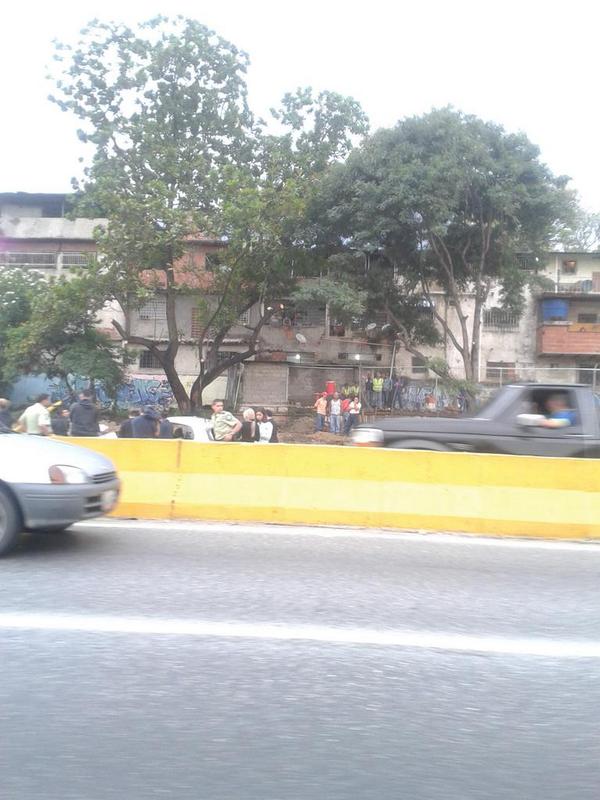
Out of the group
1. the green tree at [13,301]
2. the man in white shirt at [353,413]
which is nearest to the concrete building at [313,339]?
the green tree at [13,301]

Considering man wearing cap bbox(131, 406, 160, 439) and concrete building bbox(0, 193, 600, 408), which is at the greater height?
concrete building bbox(0, 193, 600, 408)

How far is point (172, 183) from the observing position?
25.2 m

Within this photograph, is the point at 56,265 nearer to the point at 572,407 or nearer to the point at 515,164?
the point at 515,164

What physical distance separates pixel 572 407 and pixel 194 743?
22.3 feet

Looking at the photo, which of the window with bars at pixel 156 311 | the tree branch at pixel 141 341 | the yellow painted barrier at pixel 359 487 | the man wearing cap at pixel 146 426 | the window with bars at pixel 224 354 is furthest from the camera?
the window with bars at pixel 156 311

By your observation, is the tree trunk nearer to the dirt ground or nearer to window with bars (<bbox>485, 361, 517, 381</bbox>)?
the dirt ground

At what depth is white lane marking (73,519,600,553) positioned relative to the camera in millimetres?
7531

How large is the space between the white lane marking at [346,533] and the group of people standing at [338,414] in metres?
17.4

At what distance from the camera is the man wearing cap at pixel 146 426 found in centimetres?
1103

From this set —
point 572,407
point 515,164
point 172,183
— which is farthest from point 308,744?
point 172,183

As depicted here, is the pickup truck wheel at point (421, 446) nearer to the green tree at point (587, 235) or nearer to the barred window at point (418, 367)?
the barred window at point (418, 367)

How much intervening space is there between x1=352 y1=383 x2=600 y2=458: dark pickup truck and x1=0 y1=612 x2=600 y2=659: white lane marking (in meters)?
4.31

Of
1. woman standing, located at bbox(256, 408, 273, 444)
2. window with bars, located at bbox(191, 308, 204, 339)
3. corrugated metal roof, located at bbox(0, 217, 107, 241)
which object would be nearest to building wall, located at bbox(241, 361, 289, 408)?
window with bars, located at bbox(191, 308, 204, 339)

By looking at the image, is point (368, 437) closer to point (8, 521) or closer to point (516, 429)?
point (516, 429)
